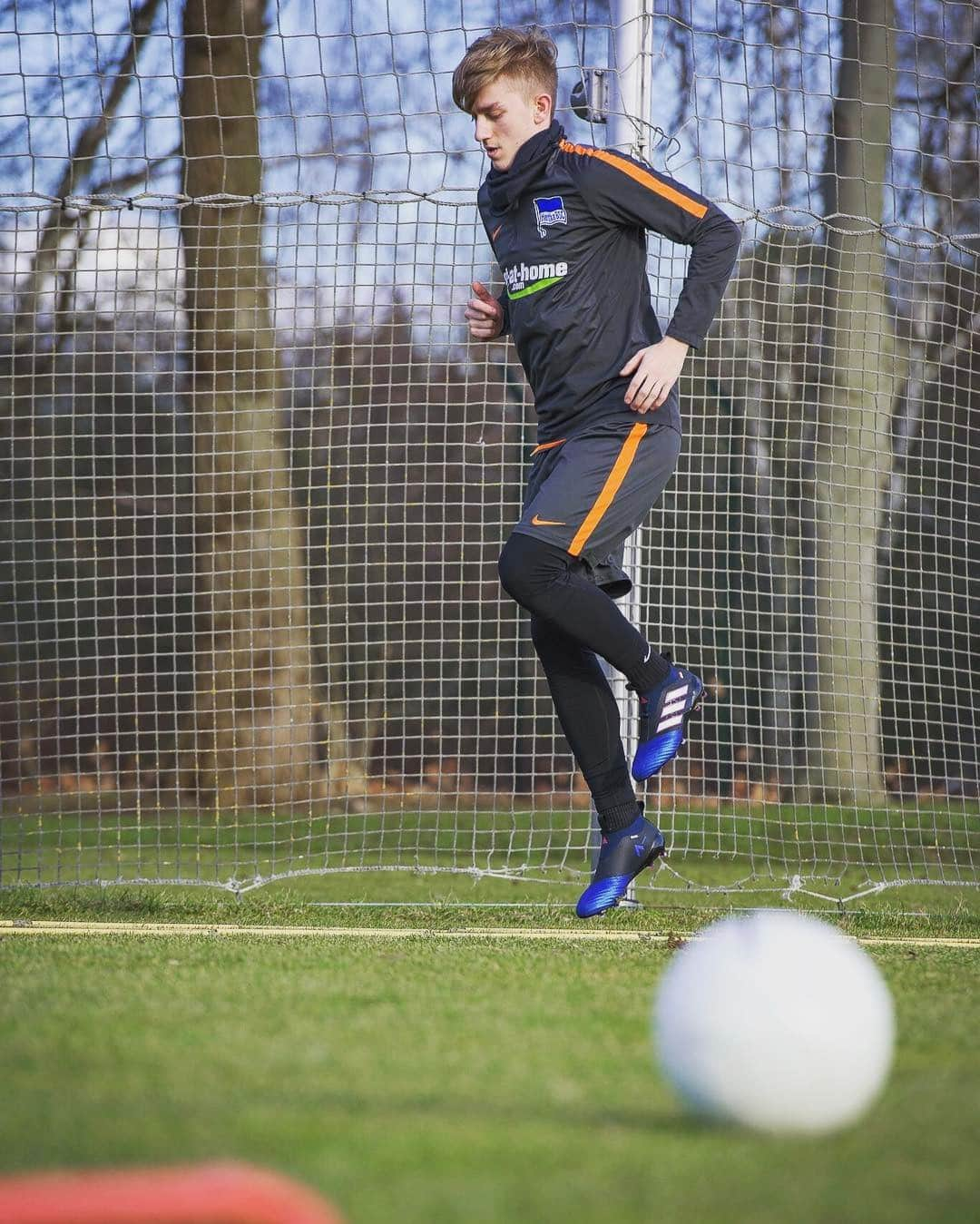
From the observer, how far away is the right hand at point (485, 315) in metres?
4.07

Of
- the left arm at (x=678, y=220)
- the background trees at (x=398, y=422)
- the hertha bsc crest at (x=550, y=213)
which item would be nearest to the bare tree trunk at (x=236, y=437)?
the background trees at (x=398, y=422)

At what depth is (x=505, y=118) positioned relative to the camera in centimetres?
374

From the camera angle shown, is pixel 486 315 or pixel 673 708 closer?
pixel 673 708

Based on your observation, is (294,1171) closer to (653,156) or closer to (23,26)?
(653,156)

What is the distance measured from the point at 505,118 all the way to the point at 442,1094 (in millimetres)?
2771

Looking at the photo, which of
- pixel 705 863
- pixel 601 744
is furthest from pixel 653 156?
pixel 705 863

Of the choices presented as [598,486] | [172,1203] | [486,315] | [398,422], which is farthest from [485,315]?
[398,422]

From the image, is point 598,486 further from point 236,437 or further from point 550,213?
point 236,437

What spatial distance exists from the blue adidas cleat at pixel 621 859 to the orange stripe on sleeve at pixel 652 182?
1736mm

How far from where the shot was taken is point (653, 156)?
5.36m

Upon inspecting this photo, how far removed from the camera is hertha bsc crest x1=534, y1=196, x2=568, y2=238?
3.71 metres

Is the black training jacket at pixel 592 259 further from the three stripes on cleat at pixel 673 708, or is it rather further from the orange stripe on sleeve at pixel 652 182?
the three stripes on cleat at pixel 673 708

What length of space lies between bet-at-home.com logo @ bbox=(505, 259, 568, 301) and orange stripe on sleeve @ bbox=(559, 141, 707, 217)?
311mm

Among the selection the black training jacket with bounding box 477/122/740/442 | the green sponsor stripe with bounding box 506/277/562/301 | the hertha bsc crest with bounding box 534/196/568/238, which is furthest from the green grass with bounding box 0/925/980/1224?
the hertha bsc crest with bounding box 534/196/568/238
